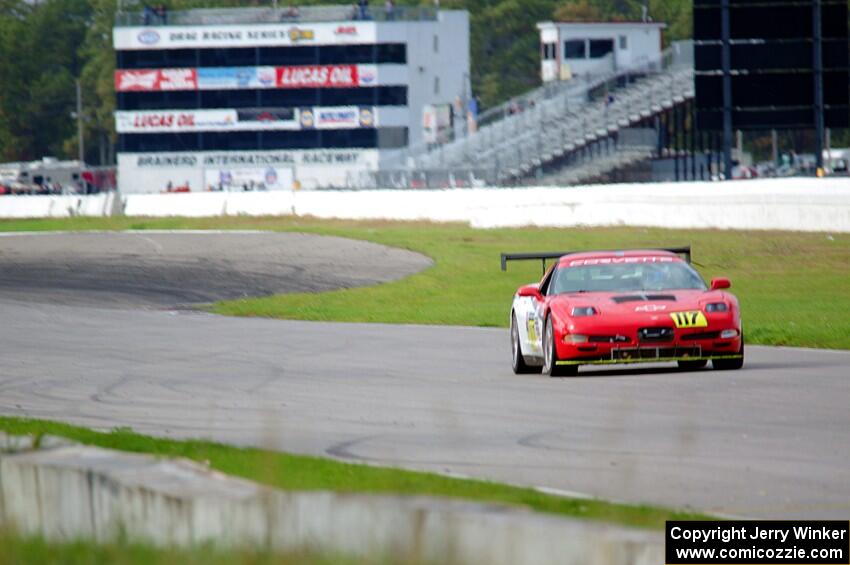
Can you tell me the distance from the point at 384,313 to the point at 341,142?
8358 centimetres

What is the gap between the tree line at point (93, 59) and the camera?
151 metres

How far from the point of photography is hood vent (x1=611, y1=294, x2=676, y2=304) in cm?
1652

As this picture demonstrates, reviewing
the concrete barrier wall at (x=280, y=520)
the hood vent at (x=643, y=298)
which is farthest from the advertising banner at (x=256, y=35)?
the concrete barrier wall at (x=280, y=520)

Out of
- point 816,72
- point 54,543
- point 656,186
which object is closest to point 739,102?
point 816,72

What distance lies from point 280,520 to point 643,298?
1104cm

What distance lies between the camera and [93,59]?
162m

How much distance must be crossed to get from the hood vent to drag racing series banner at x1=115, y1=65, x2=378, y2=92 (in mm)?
94899

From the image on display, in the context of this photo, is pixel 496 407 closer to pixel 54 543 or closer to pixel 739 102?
pixel 54 543

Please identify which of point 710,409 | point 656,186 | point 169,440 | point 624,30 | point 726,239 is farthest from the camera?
point 624,30

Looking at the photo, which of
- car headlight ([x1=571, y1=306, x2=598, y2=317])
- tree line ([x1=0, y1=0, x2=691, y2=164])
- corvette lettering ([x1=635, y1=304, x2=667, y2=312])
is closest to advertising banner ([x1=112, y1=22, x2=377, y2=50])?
tree line ([x1=0, y1=0, x2=691, y2=164])

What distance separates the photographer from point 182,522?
6.32m

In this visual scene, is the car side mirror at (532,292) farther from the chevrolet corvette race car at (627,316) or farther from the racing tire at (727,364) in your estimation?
the racing tire at (727,364)

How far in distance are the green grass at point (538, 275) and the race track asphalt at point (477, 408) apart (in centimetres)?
303

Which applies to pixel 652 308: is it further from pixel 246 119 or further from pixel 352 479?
pixel 246 119
